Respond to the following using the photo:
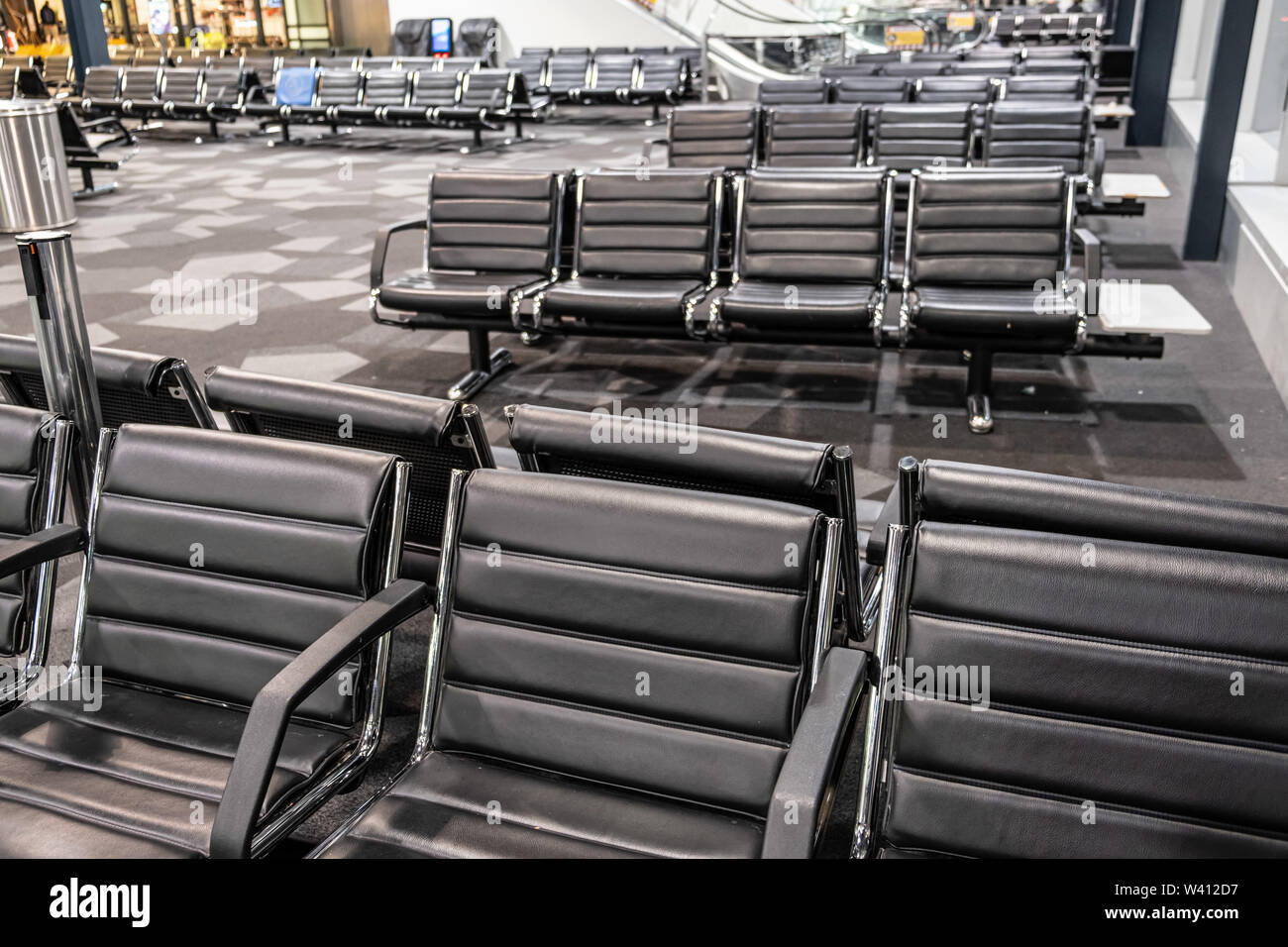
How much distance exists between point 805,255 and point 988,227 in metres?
0.72

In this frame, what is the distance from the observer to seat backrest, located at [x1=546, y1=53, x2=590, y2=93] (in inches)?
543

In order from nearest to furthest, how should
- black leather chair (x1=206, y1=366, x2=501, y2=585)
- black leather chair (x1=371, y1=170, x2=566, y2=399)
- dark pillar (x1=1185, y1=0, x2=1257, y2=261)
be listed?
black leather chair (x1=206, y1=366, x2=501, y2=585) → black leather chair (x1=371, y1=170, x2=566, y2=399) → dark pillar (x1=1185, y1=0, x2=1257, y2=261)

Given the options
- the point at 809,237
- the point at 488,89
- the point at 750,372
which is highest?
the point at 488,89

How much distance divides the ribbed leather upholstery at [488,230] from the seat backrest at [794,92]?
4223 millimetres

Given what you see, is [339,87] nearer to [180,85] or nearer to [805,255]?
[180,85]

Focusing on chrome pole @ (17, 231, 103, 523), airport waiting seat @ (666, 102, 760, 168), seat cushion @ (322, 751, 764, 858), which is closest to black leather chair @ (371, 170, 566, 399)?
chrome pole @ (17, 231, 103, 523)

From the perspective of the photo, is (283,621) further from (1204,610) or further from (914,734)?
(1204,610)

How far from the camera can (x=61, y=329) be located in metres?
2.06

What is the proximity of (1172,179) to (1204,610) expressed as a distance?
8701mm

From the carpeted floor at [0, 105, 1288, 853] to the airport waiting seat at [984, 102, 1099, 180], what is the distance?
724 mm

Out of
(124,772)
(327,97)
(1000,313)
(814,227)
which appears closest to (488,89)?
(327,97)

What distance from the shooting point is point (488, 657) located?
1603 millimetres

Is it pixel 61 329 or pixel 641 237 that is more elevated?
pixel 61 329

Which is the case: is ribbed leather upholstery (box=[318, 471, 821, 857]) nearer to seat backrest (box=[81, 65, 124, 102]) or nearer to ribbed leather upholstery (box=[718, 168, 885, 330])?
ribbed leather upholstery (box=[718, 168, 885, 330])
